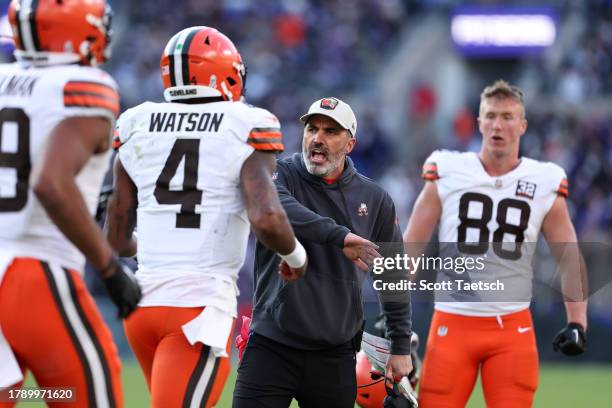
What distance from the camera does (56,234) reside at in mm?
3523

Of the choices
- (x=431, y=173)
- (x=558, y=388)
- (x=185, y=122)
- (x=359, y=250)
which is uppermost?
(x=185, y=122)

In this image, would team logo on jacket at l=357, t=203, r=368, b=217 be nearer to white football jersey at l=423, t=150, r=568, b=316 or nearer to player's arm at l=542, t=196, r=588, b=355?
white football jersey at l=423, t=150, r=568, b=316

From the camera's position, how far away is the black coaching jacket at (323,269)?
15.6 ft

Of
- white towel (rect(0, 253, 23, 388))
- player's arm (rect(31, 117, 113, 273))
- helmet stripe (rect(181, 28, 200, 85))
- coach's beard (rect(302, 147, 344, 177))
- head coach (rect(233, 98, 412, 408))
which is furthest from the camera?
coach's beard (rect(302, 147, 344, 177))

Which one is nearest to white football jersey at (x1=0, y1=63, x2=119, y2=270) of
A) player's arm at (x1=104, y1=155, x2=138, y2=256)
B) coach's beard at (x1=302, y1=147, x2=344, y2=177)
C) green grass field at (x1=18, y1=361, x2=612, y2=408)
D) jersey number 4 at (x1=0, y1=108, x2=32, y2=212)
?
jersey number 4 at (x1=0, y1=108, x2=32, y2=212)

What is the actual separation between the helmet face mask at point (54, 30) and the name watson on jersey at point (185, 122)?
51cm

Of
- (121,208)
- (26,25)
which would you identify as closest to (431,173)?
(121,208)

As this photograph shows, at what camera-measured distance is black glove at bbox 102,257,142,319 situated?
352 centimetres

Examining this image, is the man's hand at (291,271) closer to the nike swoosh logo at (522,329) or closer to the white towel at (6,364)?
the white towel at (6,364)

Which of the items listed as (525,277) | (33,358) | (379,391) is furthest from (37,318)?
(525,277)

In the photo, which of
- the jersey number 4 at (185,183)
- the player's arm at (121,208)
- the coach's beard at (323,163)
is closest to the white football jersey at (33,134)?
the jersey number 4 at (185,183)

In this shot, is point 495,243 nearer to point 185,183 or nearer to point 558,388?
point 185,183

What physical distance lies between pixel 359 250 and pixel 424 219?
1.24m

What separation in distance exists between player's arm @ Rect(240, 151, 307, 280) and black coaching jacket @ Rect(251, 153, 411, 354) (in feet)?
1.97
